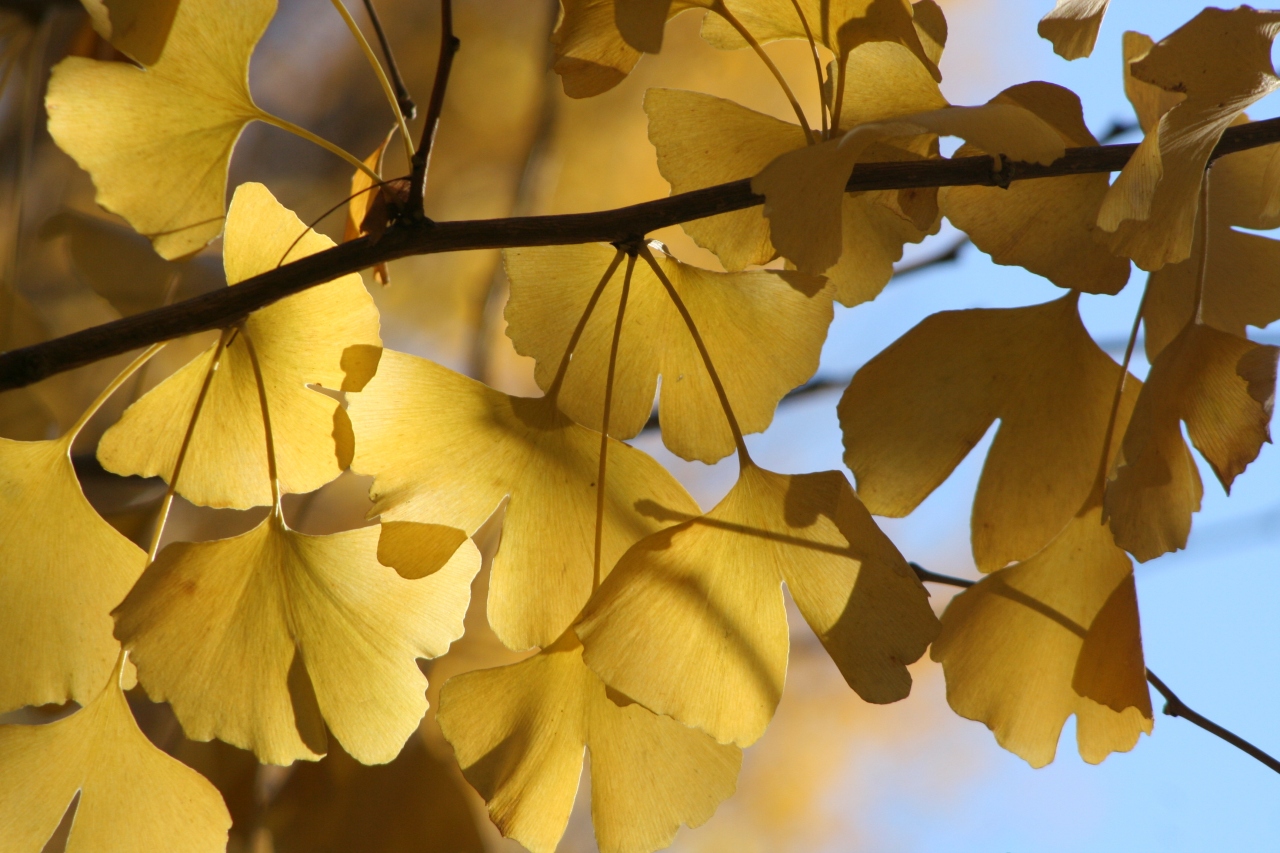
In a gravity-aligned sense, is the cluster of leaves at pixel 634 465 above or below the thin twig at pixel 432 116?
below

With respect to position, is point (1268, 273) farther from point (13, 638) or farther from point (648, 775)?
point (13, 638)

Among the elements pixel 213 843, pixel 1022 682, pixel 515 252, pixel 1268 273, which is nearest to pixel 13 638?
pixel 213 843

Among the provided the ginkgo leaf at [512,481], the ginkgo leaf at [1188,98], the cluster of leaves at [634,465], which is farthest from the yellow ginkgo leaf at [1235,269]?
the ginkgo leaf at [512,481]

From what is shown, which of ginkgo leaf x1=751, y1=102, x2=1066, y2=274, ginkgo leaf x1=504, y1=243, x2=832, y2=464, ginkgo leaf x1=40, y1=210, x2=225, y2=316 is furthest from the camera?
ginkgo leaf x1=40, y1=210, x2=225, y2=316

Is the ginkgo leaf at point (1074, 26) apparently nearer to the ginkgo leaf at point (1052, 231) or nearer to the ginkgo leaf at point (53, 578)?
the ginkgo leaf at point (1052, 231)

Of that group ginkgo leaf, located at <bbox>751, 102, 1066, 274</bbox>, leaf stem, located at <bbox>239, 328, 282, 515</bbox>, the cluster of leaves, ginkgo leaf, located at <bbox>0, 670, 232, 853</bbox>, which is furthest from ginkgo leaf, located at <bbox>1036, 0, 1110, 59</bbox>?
ginkgo leaf, located at <bbox>0, 670, 232, 853</bbox>

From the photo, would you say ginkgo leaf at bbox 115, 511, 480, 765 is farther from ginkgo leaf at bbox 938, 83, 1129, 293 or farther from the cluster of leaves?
ginkgo leaf at bbox 938, 83, 1129, 293

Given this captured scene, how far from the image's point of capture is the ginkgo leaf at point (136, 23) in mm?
299

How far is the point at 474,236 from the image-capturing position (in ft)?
0.98

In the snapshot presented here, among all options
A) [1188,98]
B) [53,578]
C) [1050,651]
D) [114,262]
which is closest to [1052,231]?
[1188,98]

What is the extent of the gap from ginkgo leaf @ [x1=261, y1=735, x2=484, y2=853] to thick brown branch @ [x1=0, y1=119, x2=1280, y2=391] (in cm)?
43

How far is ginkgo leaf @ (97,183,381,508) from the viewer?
1.12 feet

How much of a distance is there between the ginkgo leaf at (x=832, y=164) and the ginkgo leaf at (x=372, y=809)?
1.82 feet

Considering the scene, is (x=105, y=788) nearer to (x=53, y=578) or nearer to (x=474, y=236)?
(x=53, y=578)
